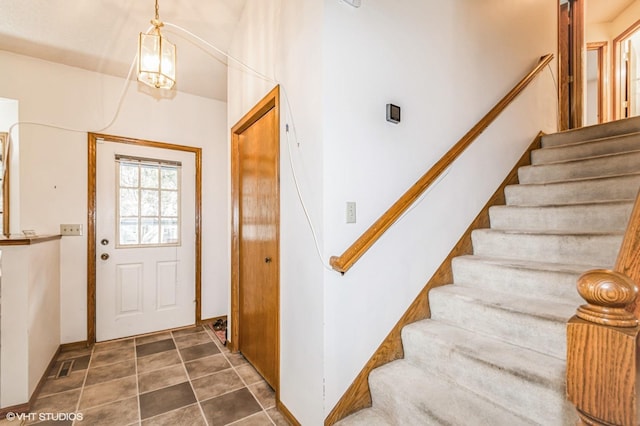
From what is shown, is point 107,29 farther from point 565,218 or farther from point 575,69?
point 575,69

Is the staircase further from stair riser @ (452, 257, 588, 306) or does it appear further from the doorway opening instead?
the doorway opening

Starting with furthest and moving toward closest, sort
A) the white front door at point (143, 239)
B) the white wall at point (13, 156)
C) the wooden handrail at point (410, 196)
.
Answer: the white front door at point (143, 239) → the white wall at point (13, 156) → the wooden handrail at point (410, 196)

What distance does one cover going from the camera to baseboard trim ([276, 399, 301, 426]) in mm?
1729

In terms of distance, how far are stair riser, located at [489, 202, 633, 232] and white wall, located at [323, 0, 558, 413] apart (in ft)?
0.69

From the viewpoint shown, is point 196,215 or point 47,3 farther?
point 196,215

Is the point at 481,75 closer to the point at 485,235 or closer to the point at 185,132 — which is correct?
the point at 485,235

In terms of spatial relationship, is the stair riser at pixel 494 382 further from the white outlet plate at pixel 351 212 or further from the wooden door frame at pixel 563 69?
the wooden door frame at pixel 563 69

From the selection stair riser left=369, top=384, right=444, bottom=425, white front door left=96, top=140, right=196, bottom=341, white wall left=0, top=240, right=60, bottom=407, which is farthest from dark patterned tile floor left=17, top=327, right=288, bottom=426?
stair riser left=369, top=384, right=444, bottom=425

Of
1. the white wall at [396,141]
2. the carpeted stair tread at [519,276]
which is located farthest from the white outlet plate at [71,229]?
the carpeted stair tread at [519,276]

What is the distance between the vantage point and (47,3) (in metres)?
2.26

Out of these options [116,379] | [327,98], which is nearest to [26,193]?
[116,379]

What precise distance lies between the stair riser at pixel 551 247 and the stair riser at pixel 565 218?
210mm

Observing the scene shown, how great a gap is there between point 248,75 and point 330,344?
2.14 m

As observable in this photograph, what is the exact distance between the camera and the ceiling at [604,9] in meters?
4.00
